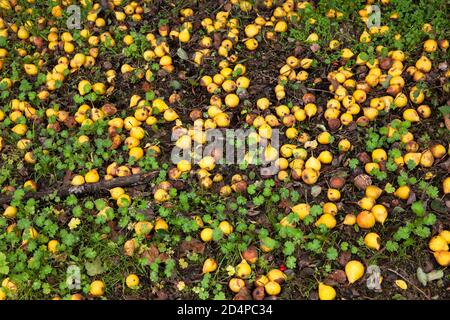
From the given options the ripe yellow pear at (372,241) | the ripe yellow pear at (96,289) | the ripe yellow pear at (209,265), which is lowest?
the ripe yellow pear at (96,289)

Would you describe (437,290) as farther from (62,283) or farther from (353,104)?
(62,283)

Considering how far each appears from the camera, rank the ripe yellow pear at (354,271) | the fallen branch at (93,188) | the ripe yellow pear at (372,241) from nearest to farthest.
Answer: the ripe yellow pear at (354,271) < the ripe yellow pear at (372,241) < the fallen branch at (93,188)

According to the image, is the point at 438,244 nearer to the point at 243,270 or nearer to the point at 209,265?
the point at 243,270

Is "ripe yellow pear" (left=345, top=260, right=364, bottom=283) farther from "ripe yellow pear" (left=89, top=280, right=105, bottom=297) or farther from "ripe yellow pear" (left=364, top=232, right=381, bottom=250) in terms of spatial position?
"ripe yellow pear" (left=89, top=280, right=105, bottom=297)

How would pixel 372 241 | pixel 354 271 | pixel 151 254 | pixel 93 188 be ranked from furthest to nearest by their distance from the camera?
1. pixel 93 188
2. pixel 151 254
3. pixel 372 241
4. pixel 354 271

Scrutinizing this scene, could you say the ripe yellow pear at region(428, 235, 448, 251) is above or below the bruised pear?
above

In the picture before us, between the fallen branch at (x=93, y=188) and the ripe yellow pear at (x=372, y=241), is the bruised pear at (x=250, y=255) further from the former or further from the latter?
the fallen branch at (x=93, y=188)

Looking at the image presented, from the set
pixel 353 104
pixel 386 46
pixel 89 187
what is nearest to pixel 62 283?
pixel 89 187

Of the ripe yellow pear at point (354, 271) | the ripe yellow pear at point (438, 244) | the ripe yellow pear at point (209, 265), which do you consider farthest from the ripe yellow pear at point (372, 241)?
the ripe yellow pear at point (209, 265)

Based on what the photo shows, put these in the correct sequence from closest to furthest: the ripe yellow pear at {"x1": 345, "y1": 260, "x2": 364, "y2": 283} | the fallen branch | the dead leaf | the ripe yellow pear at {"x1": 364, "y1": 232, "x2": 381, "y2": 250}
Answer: the ripe yellow pear at {"x1": 345, "y1": 260, "x2": 364, "y2": 283} → the ripe yellow pear at {"x1": 364, "y1": 232, "x2": 381, "y2": 250} → the dead leaf → the fallen branch

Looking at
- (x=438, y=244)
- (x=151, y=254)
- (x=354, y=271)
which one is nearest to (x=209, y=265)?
(x=151, y=254)

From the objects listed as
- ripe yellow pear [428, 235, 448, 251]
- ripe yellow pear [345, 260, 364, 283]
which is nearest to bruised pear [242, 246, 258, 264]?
ripe yellow pear [345, 260, 364, 283]
